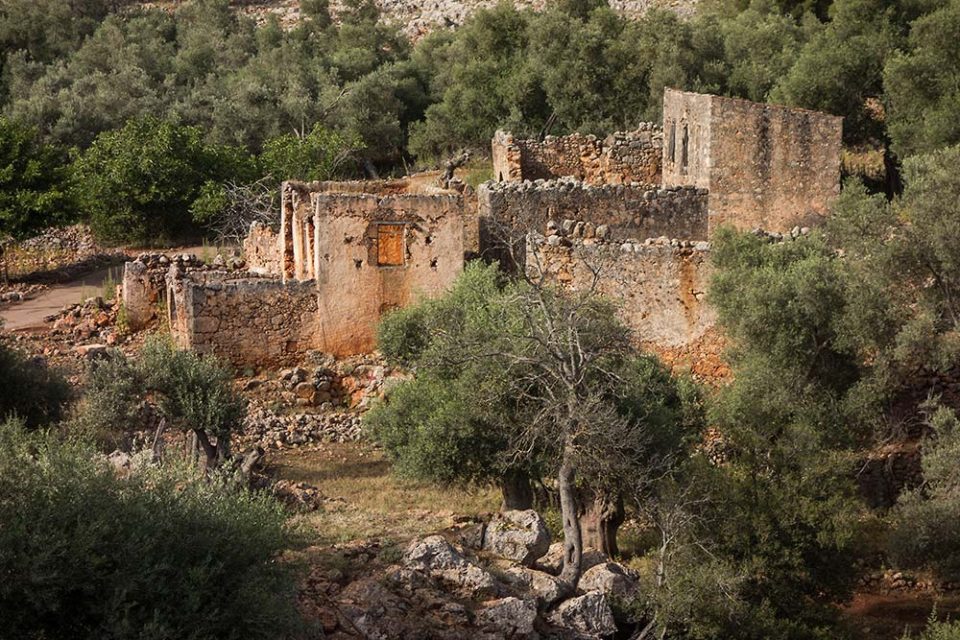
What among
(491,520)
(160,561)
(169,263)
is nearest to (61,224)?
(169,263)

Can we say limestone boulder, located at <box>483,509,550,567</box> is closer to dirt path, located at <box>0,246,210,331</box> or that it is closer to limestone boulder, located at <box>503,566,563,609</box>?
limestone boulder, located at <box>503,566,563,609</box>

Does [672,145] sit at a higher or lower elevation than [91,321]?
higher

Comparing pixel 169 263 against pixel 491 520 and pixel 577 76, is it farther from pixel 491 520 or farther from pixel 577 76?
pixel 577 76

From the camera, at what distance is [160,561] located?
10695 millimetres

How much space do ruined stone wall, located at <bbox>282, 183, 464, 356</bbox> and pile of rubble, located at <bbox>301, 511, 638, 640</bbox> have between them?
22.6ft

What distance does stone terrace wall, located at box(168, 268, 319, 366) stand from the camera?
20.4m

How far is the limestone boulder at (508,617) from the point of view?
1265 cm

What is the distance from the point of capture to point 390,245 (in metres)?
20.8

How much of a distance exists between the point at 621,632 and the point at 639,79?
67.4ft

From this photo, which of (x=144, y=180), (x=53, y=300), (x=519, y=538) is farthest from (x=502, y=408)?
(x=144, y=180)

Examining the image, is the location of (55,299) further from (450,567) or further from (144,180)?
(450,567)

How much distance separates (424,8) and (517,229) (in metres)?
34.0

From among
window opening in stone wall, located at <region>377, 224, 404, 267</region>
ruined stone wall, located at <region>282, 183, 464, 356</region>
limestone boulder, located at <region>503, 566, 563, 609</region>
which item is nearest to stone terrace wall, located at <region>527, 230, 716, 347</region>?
ruined stone wall, located at <region>282, 183, 464, 356</region>

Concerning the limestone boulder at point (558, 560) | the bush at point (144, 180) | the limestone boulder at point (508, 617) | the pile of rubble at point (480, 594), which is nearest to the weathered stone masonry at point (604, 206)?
the limestone boulder at point (558, 560)
